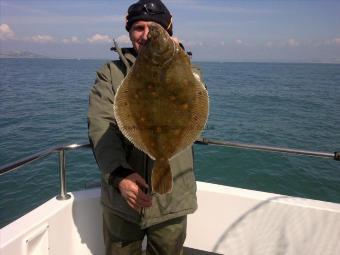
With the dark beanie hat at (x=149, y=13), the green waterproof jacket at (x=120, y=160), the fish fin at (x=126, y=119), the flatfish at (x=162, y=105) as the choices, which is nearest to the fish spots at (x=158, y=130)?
the flatfish at (x=162, y=105)

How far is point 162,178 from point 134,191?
0.38 metres

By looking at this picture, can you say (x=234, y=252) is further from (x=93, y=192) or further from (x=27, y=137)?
(x=27, y=137)

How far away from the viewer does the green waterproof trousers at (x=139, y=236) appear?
2660 millimetres

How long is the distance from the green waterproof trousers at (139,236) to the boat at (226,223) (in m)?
0.79

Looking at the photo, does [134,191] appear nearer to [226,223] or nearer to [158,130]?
[158,130]

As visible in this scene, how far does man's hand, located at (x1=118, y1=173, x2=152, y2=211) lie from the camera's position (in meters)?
2.20

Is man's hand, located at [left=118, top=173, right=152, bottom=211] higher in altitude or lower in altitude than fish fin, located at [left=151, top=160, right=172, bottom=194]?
lower

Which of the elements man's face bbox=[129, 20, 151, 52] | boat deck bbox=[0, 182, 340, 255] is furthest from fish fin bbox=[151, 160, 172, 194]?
boat deck bbox=[0, 182, 340, 255]

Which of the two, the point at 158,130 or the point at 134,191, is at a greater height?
the point at 158,130

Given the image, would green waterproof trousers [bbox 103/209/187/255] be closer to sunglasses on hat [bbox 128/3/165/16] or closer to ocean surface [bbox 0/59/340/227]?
ocean surface [bbox 0/59/340/227]

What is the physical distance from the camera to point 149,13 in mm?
2486

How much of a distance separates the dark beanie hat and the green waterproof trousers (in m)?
1.51

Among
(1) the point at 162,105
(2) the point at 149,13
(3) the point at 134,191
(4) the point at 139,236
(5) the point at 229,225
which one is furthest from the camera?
(5) the point at 229,225

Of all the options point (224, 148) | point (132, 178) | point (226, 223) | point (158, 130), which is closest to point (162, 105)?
point (158, 130)
